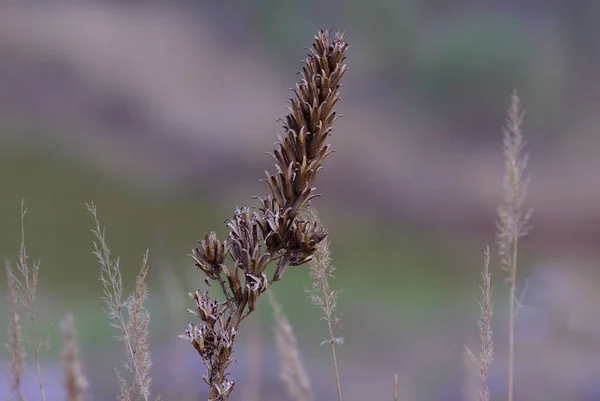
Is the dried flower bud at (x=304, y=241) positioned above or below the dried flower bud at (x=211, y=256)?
above

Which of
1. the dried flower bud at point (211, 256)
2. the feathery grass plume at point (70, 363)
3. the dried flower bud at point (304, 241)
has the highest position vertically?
the dried flower bud at point (304, 241)

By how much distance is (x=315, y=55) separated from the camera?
0.98 metres

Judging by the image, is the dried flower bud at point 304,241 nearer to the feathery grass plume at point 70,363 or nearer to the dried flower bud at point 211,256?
the dried flower bud at point 211,256

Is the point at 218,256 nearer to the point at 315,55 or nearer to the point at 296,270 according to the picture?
the point at 315,55

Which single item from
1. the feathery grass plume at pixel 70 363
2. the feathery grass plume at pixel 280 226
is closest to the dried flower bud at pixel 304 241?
the feathery grass plume at pixel 280 226

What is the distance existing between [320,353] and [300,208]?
6195mm

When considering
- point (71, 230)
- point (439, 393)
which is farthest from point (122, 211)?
point (439, 393)

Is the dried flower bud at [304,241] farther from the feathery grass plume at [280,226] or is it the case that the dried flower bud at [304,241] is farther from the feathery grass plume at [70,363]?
the feathery grass plume at [70,363]

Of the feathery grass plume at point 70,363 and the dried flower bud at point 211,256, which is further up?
the dried flower bud at point 211,256

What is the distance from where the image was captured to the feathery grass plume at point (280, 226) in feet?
3.11

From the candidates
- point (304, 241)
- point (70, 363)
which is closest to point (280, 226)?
point (304, 241)

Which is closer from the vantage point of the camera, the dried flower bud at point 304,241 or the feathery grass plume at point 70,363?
the feathery grass plume at point 70,363

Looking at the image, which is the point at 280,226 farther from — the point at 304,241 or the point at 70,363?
the point at 70,363

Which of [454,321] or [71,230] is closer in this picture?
[454,321]
